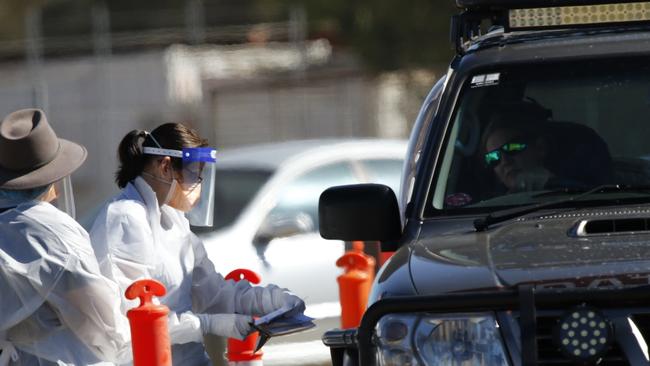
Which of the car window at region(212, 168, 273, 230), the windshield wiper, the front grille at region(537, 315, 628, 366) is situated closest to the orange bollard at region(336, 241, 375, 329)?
the car window at region(212, 168, 273, 230)

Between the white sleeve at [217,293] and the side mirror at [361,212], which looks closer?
the side mirror at [361,212]

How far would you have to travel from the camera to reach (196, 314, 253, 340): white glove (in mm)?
5836

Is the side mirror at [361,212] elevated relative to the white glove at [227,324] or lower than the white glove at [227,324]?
elevated

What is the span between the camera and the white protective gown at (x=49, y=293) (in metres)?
5.04

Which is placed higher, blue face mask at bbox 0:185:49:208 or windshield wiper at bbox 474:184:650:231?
blue face mask at bbox 0:185:49:208

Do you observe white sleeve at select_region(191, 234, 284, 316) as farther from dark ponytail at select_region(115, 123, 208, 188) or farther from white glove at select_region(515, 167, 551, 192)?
white glove at select_region(515, 167, 551, 192)

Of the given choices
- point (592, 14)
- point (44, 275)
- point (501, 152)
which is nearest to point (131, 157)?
point (44, 275)

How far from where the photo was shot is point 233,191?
10.6 m

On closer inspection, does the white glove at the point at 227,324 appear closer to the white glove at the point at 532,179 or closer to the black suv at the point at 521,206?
the black suv at the point at 521,206

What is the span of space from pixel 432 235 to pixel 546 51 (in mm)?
970

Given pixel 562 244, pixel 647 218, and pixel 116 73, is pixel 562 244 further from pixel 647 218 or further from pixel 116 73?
pixel 116 73

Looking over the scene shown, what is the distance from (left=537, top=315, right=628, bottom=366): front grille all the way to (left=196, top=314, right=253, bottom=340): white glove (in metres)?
1.69

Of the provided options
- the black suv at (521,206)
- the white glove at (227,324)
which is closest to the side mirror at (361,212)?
the black suv at (521,206)

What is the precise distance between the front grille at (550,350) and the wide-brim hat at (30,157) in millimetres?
1870
